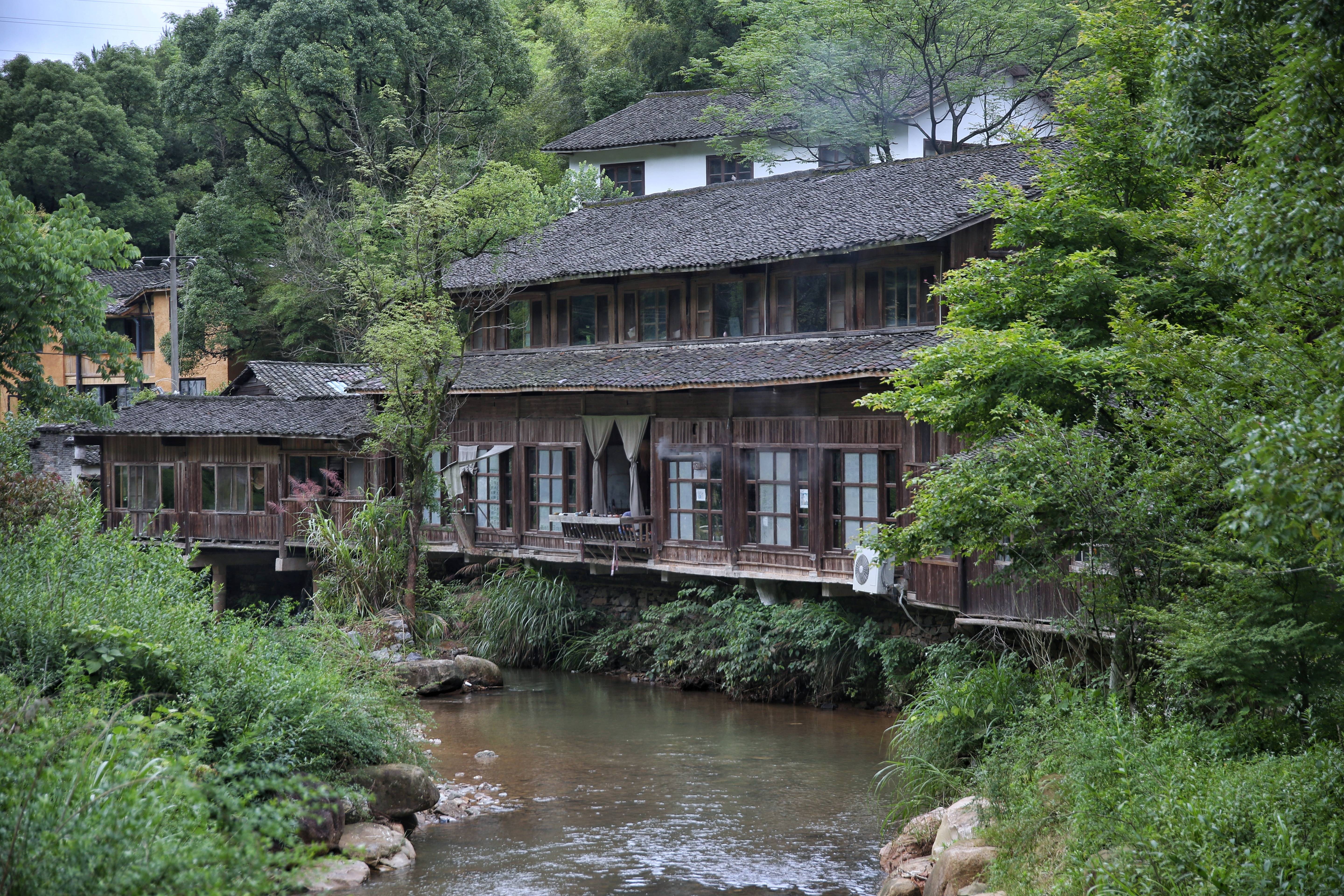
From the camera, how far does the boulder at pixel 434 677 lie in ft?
64.0

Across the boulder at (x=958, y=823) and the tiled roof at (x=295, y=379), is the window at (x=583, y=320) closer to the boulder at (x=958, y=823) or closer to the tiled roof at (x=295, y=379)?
the tiled roof at (x=295, y=379)

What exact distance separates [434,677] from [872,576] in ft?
23.9

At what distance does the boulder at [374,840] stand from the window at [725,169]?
25.1m

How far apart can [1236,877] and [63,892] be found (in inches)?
239

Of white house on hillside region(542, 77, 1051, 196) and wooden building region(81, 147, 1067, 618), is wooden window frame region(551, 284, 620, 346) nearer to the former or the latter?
wooden building region(81, 147, 1067, 618)

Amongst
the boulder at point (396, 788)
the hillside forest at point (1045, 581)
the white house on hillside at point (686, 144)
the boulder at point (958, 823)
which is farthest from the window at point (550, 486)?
the boulder at point (958, 823)

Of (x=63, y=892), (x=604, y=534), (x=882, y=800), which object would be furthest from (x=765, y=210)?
(x=63, y=892)

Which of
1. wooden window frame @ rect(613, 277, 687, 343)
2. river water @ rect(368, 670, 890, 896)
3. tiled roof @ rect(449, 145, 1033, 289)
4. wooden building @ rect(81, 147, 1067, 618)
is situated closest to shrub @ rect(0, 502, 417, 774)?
river water @ rect(368, 670, 890, 896)

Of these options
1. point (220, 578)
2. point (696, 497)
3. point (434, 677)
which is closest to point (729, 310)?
point (696, 497)

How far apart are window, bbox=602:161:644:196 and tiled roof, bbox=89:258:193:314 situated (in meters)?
13.2

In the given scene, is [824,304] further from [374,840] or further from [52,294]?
[374,840]

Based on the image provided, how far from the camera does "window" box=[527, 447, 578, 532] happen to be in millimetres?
22703


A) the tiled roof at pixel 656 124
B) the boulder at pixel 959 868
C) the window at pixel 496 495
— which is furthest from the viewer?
the tiled roof at pixel 656 124

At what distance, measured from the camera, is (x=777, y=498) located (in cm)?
A: 1945
